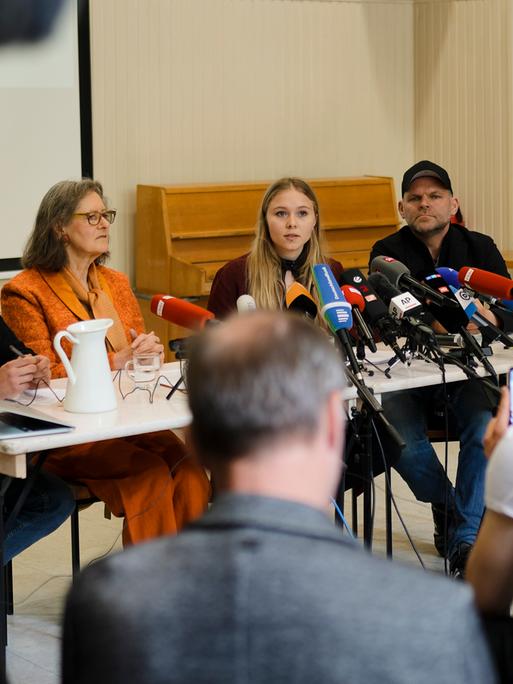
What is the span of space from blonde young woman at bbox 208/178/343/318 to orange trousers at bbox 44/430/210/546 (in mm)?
739

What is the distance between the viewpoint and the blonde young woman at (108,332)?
3082 mm

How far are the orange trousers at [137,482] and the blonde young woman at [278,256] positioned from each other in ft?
2.42

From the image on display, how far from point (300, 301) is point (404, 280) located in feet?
0.93

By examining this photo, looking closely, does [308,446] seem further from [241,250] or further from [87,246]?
[241,250]

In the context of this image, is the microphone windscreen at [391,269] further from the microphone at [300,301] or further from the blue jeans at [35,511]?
the blue jeans at [35,511]

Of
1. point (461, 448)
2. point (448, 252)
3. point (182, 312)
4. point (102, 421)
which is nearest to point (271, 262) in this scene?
point (448, 252)

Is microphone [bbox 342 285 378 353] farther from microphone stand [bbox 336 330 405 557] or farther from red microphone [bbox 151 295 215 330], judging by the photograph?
red microphone [bbox 151 295 215 330]

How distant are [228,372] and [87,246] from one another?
2.65 metres

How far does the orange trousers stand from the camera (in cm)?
306

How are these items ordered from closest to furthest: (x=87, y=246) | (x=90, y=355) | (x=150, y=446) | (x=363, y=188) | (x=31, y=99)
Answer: (x=90, y=355)
(x=150, y=446)
(x=87, y=246)
(x=31, y=99)
(x=363, y=188)

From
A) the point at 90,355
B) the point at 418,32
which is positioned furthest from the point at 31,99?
the point at 90,355

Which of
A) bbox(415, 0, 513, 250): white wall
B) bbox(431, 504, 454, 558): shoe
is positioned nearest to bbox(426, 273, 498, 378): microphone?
bbox(431, 504, 454, 558): shoe

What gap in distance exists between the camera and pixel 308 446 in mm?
1037

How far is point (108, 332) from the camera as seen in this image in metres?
3.57
